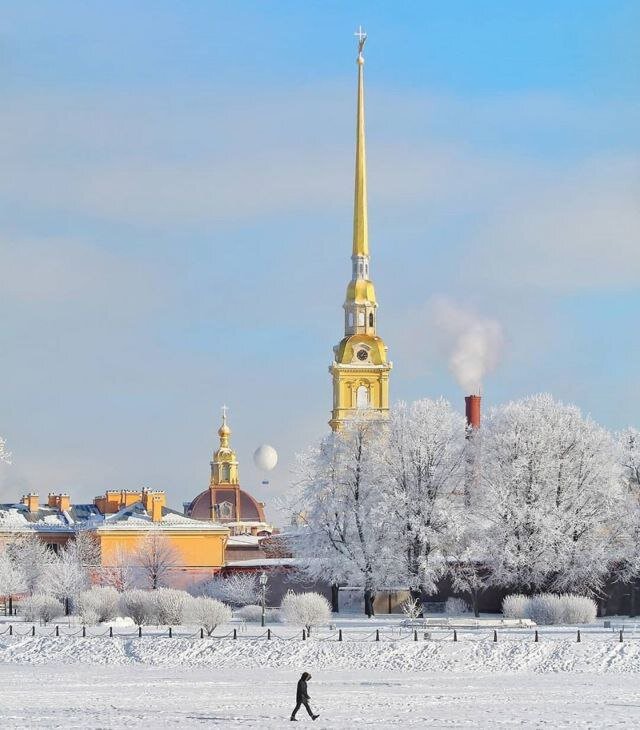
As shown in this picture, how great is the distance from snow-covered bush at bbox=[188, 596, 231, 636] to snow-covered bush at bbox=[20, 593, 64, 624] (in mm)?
9081

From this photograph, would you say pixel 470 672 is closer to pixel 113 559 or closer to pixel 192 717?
pixel 192 717

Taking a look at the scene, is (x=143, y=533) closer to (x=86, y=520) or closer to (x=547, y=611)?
(x=86, y=520)

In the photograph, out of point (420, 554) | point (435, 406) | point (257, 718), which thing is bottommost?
point (257, 718)

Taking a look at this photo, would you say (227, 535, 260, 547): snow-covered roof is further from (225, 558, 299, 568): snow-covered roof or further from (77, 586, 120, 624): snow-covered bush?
(77, 586, 120, 624): snow-covered bush

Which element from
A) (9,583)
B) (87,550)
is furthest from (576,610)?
(87,550)

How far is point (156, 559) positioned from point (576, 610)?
36.6m

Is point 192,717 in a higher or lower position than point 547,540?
lower

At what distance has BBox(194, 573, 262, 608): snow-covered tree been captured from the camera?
8169cm

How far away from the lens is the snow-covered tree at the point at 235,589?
268 feet

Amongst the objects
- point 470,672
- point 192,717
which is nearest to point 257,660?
point 470,672

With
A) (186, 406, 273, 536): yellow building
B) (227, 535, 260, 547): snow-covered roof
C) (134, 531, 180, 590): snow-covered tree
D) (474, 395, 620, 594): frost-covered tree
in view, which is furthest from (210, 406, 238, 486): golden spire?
(474, 395, 620, 594): frost-covered tree

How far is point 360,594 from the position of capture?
7750 cm

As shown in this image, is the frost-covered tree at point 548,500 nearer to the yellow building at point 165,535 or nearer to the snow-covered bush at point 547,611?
the snow-covered bush at point 547,611

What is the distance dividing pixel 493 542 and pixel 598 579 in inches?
177
